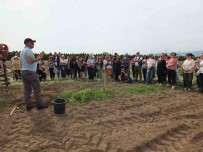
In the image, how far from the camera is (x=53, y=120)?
23.4 feet

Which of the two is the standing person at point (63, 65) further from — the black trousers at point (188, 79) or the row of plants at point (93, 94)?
the black trousers at point (188, 79)

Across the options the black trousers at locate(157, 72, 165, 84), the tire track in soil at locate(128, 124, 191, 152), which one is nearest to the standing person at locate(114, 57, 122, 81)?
the black trousers at locate(157, 72, 165, 84)

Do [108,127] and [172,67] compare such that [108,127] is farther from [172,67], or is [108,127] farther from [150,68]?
[150,68]

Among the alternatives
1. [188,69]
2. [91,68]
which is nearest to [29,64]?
[188,69]

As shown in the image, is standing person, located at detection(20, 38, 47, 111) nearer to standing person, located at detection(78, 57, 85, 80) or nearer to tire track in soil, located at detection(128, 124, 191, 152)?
tire track in soil, located at detection(128, 124, 191, 152)

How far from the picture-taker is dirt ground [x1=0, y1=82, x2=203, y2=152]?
18.1ft

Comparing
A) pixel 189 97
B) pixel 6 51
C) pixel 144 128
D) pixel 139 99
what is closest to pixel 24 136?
pixel 144 128

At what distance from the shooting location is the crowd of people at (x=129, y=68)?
1276 cm

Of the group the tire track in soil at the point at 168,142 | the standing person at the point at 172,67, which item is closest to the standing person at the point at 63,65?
the standing person at the point at 172,67

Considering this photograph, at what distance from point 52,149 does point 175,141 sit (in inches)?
106

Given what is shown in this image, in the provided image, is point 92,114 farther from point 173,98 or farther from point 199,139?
point 173,98

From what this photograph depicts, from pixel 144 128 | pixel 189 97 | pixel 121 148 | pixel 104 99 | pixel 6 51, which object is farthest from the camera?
pixel 6 51

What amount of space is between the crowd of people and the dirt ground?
3.53m

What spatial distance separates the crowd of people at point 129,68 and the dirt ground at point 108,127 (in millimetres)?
3525
